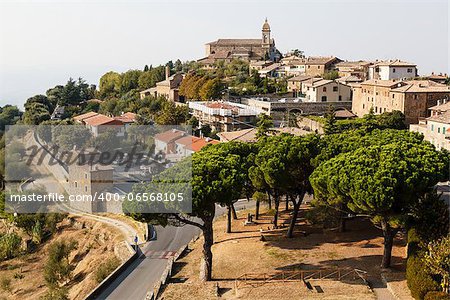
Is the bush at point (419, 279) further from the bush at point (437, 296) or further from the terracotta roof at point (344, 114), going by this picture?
the terracotta roof at point (344, 114)

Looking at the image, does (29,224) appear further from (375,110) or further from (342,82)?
(342,82)

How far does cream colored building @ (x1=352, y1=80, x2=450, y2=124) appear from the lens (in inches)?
2018

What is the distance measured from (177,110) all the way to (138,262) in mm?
39494

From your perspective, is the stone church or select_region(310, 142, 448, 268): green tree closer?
select_region(310, 142, 448, 268): green tree

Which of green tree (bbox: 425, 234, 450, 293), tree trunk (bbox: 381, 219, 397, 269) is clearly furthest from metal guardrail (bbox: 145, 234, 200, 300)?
green tree (bbox: 425, 234, 450, 293)

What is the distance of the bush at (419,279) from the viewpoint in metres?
17.5

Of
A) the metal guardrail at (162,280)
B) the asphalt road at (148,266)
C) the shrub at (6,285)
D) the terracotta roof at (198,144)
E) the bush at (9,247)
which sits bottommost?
the shrub at (6,285)

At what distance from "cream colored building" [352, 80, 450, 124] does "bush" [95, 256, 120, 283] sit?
1342 inches

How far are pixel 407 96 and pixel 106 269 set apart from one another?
36.0 m

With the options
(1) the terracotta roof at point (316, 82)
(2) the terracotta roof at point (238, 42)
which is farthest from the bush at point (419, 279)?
(2) the terracotta roof at point (238, 42)

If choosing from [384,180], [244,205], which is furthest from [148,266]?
[384,180]

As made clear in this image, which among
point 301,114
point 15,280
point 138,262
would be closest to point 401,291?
point 138,262

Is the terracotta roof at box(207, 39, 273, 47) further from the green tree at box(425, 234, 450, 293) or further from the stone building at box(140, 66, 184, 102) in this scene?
the green tree at box(425, 234, 450, 293)

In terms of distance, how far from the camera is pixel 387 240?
67.5 ft
